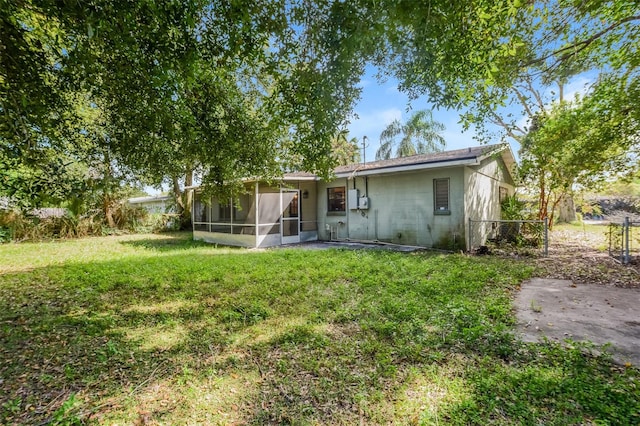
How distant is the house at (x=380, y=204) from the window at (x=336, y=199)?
0.04m

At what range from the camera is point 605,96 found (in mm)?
7289

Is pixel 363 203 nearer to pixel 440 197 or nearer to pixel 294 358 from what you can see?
pixel 440 197

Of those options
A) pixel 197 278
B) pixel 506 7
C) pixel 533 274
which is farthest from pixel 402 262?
pixel 506 7

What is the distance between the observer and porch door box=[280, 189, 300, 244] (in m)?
12.1

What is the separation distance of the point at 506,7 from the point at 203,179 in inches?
207

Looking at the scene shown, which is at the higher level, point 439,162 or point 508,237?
point 439,162

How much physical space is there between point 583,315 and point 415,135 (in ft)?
72.2

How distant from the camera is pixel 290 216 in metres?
12.5

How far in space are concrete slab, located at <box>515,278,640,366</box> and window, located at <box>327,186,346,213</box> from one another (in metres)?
7.74

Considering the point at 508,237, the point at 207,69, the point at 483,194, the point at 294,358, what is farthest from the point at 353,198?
the point at 294,358

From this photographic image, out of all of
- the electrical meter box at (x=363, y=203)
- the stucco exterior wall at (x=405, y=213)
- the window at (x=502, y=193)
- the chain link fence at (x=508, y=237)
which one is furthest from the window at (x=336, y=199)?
the window at (x=502, y=193)

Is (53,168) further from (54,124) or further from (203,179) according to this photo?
(203,179)

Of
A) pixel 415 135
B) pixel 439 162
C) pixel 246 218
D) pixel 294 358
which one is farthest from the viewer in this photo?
pixel 415 135

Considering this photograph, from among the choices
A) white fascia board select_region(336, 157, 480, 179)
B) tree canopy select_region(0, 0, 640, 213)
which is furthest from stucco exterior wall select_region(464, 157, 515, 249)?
tree canopy select_region(0, 0, 640, 213)
